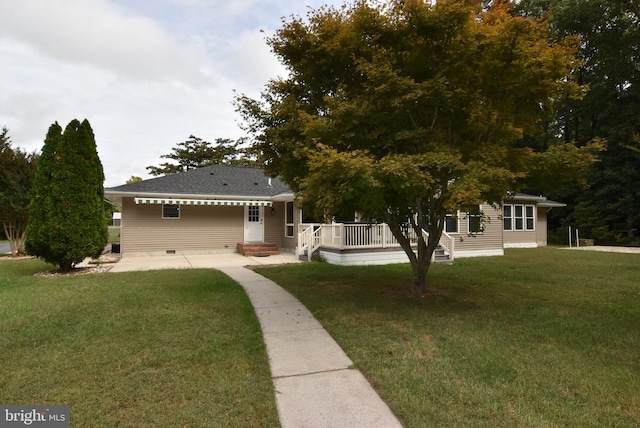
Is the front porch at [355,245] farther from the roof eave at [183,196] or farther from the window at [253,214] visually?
the window at [253,214]

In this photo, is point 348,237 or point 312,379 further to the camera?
point 348,237

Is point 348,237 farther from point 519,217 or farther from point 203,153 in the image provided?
point 203,153

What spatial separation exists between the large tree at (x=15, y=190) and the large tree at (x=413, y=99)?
12928 mm

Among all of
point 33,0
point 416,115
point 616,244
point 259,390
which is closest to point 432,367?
point 259,390

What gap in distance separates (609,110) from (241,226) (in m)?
25.2

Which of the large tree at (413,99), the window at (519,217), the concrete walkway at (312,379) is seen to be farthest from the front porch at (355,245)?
the window at (519,217)

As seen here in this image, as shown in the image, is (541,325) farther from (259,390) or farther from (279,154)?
(279,154)

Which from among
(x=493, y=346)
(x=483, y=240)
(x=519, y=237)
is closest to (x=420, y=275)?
(x=493, y=346)

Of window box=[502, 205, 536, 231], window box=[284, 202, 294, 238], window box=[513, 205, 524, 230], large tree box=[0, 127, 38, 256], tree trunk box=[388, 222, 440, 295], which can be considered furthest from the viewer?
window box=[513, 205, 524, 230]

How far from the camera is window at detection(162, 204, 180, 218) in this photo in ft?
46.6

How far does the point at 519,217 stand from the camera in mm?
18547

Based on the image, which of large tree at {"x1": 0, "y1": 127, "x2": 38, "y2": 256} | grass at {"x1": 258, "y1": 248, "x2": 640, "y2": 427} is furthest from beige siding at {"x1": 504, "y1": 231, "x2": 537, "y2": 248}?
large tree at {"x1": 0, "y1": 127, "x2": 38, "y2": 256}

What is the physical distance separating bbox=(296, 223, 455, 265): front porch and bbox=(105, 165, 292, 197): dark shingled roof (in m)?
3.07

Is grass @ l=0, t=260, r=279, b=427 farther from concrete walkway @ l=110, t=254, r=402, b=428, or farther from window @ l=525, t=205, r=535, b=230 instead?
window @ l=525, t=205, r=535, b=230
